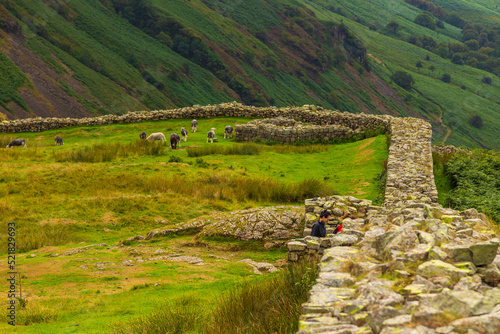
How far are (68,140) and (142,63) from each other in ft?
288

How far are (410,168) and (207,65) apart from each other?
119151 millimetres

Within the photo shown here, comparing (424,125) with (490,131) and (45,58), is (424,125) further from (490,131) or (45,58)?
(490,131)

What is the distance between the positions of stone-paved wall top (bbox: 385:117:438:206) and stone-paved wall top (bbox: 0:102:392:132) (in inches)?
245

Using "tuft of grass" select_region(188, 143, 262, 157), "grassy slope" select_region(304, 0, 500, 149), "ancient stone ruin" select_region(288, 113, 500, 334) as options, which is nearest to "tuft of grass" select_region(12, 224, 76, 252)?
"ancient stone ruin" select_region(288, 113, 500, 334)

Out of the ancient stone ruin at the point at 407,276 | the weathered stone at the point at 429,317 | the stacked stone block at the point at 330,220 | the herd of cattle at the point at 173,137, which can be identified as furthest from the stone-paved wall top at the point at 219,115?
the weathered stone at the point at 429,317

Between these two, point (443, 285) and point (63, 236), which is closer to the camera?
point (443, 285)

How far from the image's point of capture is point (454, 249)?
6.23 meters

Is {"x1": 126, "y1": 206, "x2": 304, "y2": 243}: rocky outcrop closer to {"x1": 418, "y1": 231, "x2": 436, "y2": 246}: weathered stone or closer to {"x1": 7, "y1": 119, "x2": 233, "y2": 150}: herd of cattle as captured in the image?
{"x1": 418, "y1": 231, "x2": 436, "y2": 246}: weathered stone

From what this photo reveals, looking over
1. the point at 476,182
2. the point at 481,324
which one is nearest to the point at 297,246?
the point at 481,324

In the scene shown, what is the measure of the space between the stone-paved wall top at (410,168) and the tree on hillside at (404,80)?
496 ft

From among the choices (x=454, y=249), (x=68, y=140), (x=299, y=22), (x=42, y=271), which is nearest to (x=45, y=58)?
(x=68, y=140)

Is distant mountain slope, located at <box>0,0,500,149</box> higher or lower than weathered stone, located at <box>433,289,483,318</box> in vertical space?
higher

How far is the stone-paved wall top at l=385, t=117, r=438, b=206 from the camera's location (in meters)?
15.2

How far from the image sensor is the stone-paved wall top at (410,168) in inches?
598
